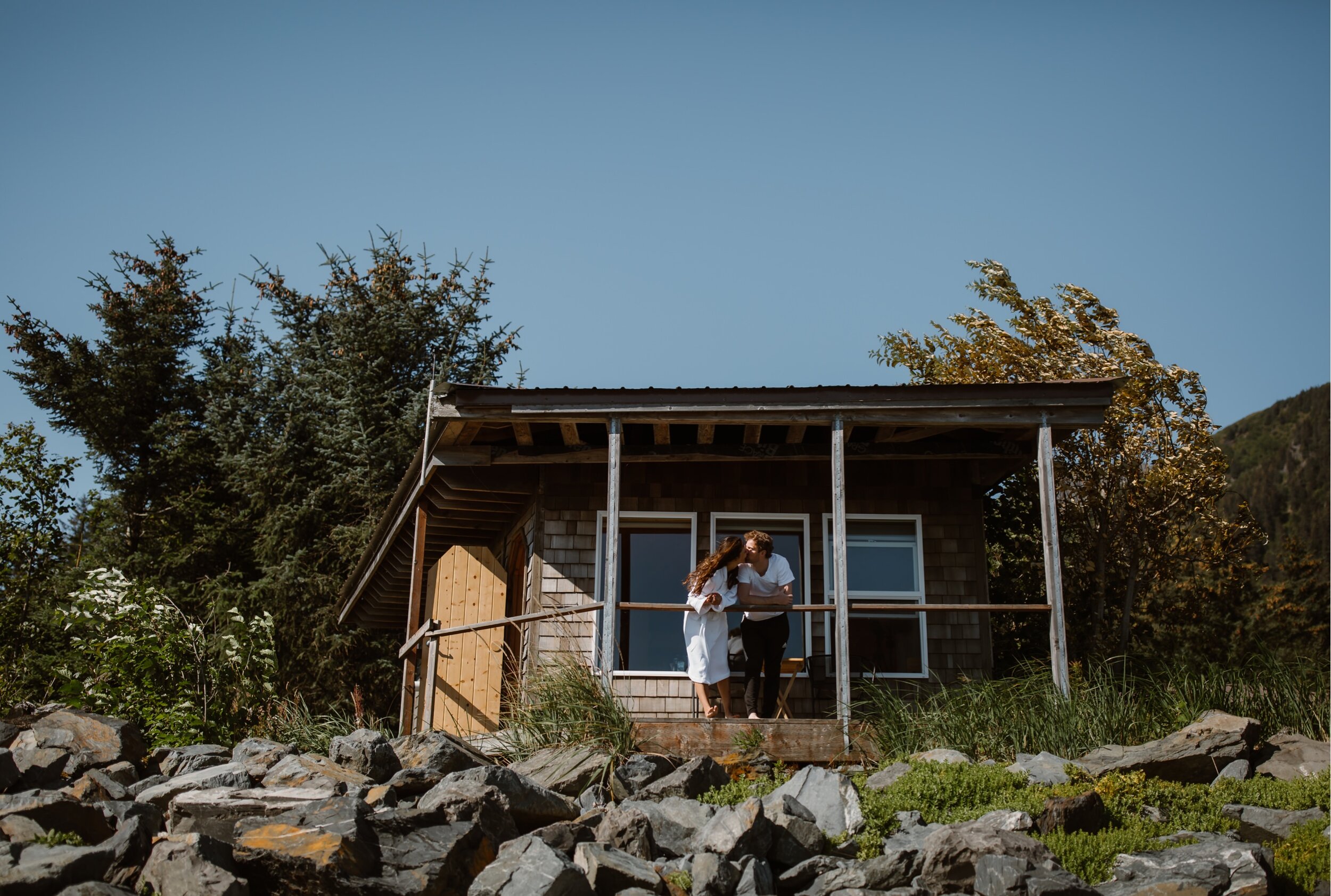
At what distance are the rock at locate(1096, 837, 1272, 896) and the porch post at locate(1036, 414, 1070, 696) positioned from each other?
9.84 ft

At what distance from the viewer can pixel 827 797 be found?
24.3 feet

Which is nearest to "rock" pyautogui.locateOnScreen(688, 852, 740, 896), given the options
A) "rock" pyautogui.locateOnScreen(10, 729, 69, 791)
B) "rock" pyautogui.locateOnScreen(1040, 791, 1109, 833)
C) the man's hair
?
"rock" pyautogui.locateOnScreen(1040, 791, 1109, 833)

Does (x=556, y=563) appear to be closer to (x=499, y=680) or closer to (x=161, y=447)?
(x=499, y=680)

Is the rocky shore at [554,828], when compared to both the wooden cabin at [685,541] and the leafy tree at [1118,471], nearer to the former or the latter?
the wooden cabin at [685,541]

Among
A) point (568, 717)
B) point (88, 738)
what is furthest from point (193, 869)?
point (88, 738)

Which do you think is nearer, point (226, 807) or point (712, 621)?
point (226, 807)

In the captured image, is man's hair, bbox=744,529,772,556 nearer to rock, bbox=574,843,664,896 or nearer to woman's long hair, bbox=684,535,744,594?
woman's long hair, bbox=684,535,744,594

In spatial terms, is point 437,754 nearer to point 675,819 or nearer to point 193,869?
point 675,819

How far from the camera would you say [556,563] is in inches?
472

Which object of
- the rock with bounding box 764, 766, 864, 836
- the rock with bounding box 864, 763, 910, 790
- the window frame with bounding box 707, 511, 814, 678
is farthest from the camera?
the window frame with bounding box 707, 511, 814, 678

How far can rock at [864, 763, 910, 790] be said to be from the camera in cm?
784

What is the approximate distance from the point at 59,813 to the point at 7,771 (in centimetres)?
150

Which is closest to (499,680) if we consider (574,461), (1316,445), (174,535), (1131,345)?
(574,461)

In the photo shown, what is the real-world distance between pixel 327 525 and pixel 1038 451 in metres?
15.6
